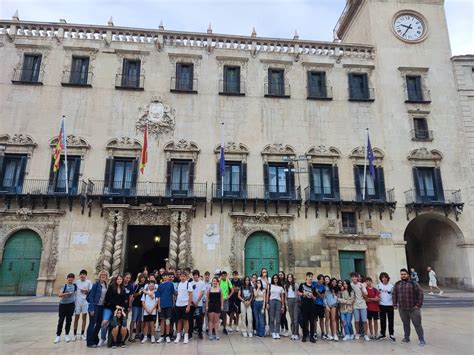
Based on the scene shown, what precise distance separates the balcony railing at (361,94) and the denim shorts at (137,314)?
834 inches

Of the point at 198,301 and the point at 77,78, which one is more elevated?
the point at 77,78

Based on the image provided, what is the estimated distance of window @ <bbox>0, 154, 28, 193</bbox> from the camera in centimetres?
2047

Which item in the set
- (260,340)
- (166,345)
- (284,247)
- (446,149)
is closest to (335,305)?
(260,340)

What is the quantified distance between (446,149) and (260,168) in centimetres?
1349

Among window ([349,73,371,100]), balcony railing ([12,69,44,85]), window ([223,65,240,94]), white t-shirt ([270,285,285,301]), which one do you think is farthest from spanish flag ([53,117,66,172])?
window ([349,73,371,100])

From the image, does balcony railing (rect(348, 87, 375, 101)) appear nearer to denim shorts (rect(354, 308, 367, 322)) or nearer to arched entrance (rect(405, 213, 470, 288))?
arched entrance (rect(405, 213, 470, 288))

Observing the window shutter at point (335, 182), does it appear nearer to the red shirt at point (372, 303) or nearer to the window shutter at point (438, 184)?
the window shutter at point (438, 184)

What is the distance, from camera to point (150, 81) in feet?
76.9

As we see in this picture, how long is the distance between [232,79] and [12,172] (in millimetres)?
15814

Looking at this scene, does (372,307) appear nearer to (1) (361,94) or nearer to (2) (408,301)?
(2) (408,301)

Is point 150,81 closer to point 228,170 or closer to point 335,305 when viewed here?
point 228,170

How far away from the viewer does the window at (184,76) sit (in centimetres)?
2370

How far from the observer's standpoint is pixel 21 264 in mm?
19750

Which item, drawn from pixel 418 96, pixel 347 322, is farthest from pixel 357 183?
pixel 347 322
